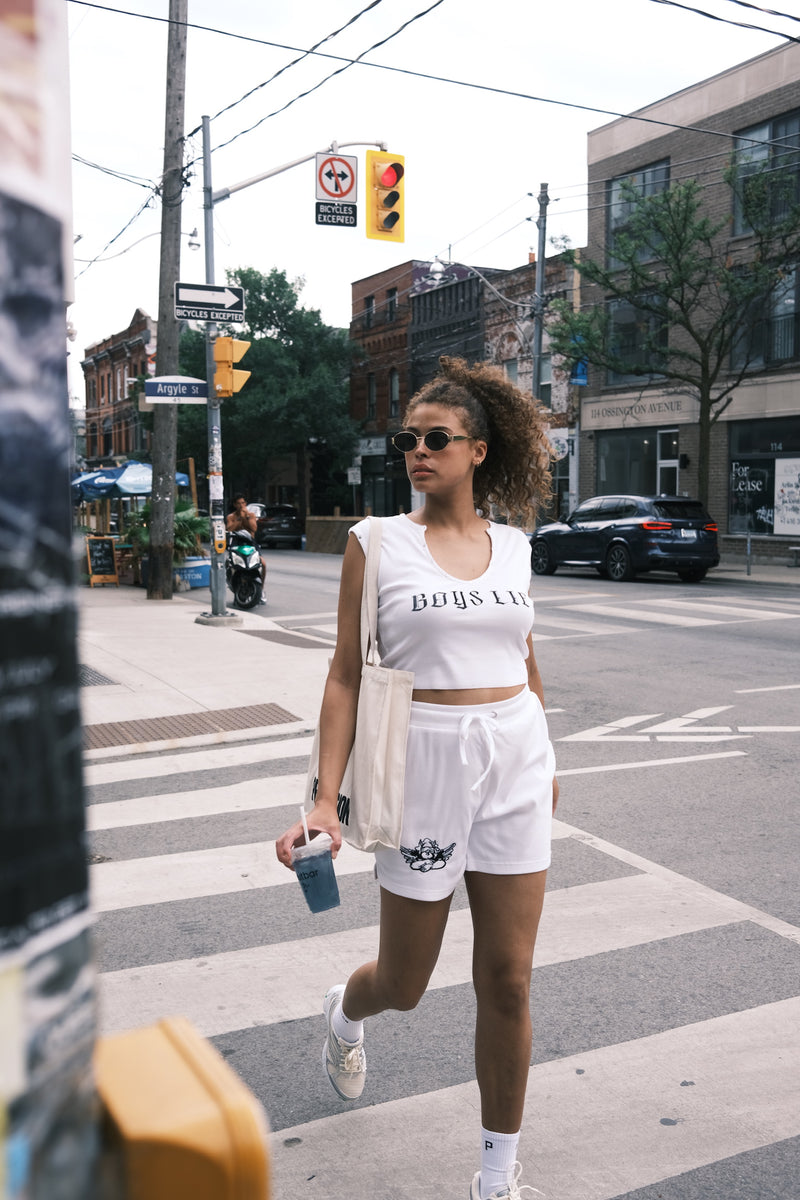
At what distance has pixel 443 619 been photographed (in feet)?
8.52

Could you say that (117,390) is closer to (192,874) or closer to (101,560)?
(101,560)

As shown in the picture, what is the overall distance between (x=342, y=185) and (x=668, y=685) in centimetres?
923

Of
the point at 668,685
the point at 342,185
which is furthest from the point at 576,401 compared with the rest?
the point at 668,685

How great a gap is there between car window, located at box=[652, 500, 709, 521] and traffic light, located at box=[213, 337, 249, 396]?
1024 centimetres

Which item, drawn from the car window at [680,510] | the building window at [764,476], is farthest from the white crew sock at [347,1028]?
the building window at [764,476]

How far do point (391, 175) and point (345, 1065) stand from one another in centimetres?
1392

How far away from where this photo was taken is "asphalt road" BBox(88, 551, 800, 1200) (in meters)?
2.77

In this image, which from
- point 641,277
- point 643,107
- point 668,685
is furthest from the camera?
point 643,107

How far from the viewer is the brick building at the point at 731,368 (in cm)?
2595

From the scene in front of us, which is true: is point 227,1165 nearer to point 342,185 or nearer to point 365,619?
point 365,619

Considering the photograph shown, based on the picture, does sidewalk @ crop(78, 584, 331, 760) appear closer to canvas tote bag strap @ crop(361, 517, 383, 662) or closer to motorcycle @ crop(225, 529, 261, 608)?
motorcycle @ crop(225, 529, 261, 608)

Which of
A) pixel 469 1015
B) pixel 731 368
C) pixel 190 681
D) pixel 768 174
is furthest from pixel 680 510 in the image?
pixel 469 1015

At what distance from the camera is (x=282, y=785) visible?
21.2 ft

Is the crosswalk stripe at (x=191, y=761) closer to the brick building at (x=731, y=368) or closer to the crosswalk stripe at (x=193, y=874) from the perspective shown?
the crosswalk stripe at (x=193, y=874)
